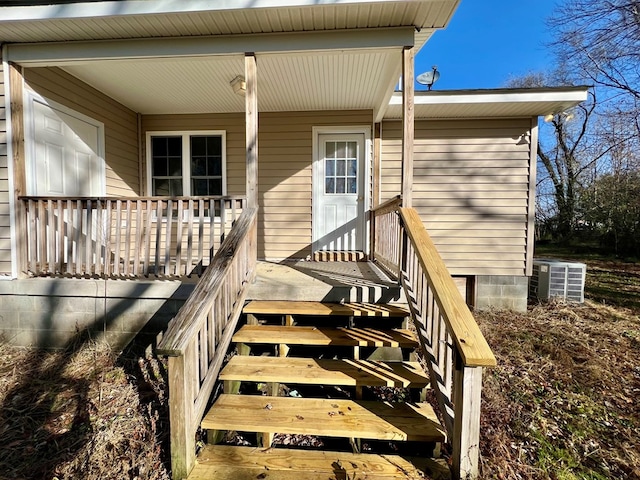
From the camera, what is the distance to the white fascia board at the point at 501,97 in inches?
166

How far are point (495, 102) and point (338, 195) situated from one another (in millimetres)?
2468

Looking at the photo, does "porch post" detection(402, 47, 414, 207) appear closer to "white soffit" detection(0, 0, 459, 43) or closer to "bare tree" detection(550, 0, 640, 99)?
"white soffit" detection(0, 0, 459, 43)

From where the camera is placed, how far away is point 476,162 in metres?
4.98

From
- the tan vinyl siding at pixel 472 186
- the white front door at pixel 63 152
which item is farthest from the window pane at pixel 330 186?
the white front door at pixel 63 152

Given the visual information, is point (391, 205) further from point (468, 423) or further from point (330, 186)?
point (468, 423)

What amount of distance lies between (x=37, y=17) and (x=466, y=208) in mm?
5368

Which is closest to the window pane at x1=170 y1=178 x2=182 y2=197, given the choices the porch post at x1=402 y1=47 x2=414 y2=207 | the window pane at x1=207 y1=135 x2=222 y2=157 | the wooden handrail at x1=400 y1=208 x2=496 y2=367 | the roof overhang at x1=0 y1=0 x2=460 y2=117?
the window pane at x1=207 y1=135 x2=222 y2=157

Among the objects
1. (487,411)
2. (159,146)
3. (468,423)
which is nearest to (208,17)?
(159,146)

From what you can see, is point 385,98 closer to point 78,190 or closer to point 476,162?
point 476,162

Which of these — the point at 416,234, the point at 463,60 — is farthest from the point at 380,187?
the point at 463,60

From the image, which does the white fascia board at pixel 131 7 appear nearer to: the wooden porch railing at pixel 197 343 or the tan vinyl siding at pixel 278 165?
the wooden porch railing at pixel 197 343

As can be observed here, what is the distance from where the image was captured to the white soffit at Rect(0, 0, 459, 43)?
268cm

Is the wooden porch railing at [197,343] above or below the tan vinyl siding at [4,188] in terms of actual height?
below

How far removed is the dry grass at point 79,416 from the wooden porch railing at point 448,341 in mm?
1636
